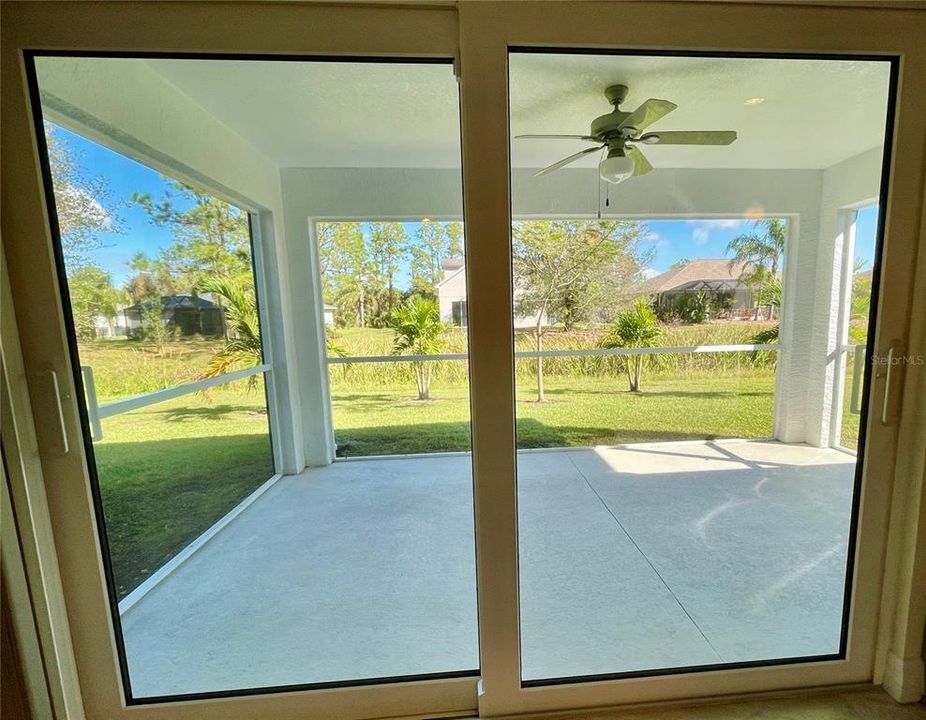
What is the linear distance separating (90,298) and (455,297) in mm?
1150

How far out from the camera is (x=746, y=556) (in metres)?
1.63

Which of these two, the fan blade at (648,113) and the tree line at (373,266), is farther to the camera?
the tree line at (373,266)

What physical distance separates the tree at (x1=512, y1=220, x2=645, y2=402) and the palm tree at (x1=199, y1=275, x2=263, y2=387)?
1.73m

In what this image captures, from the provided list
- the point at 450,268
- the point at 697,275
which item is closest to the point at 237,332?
the point at 450,268

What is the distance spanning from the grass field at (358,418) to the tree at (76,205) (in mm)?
300

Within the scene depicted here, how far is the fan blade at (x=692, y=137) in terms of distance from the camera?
70.9 inches

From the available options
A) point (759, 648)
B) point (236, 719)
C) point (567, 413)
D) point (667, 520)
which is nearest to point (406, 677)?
point (236, 719)

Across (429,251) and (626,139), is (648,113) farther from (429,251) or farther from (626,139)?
(429,251)

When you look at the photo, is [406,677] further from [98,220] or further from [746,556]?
[98,220]

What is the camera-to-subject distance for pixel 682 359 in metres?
1.82

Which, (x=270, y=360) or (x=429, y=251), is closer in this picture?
(x=429, y=251)

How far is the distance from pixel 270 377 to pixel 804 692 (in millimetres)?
3089

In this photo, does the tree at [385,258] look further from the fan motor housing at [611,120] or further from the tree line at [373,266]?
the fan motor housing at [611,120]

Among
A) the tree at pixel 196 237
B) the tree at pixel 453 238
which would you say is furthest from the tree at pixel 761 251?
the tree at pixel 196 237
